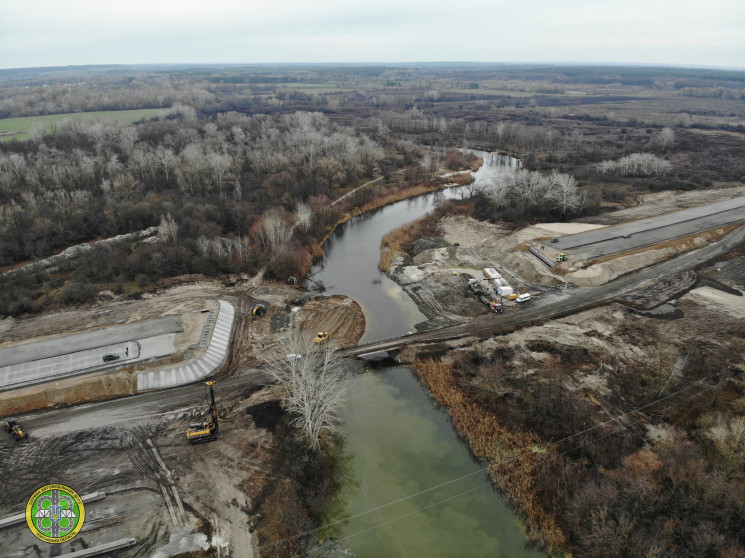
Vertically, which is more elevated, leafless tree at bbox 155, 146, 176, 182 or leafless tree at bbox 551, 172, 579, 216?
leafless tree at bbox 155, 146, 176, 182

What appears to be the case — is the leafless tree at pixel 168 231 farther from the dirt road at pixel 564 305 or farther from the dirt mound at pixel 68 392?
the dirt road at pixel 564 305

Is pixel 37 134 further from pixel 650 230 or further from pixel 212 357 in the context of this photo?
pixel 650 230

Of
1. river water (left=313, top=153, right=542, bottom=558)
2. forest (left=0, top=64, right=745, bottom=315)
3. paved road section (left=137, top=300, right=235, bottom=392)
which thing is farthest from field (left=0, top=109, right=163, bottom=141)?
river water (left=313, top=153, right=542, bottom=558)

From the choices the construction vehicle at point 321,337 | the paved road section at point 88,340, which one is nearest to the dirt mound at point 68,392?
the paved road section at point 88,340

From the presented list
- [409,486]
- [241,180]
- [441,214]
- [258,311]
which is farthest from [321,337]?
[241,180]

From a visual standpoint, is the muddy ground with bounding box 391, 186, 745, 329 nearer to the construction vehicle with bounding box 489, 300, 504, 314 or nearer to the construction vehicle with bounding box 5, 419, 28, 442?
the construction vehicle with bounding box 489, 300, 504, 314
